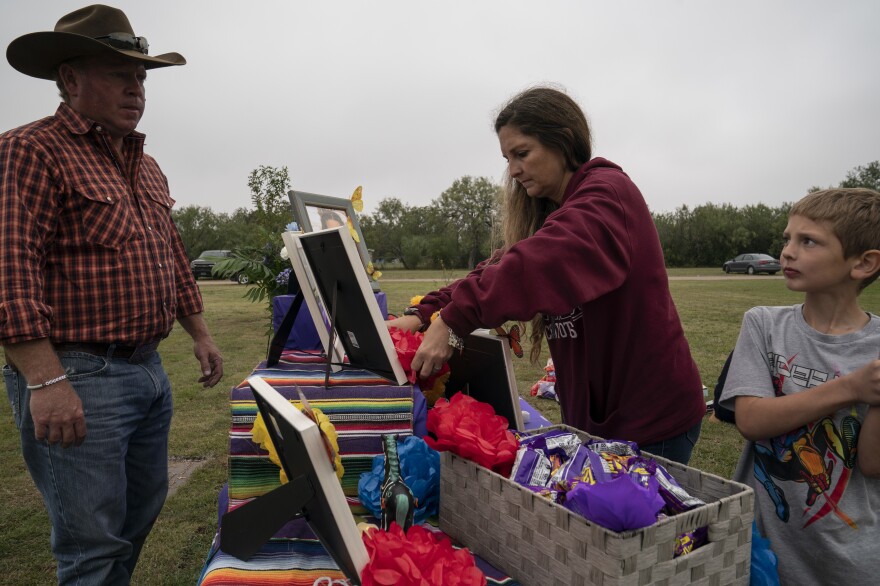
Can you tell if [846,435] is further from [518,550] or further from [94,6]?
[94,6]

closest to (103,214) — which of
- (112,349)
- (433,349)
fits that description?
(112,349)

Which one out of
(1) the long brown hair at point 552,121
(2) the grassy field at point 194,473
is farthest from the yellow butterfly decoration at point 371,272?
(2) the grassy field at point 194,473

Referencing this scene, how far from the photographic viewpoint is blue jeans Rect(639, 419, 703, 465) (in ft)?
5.13

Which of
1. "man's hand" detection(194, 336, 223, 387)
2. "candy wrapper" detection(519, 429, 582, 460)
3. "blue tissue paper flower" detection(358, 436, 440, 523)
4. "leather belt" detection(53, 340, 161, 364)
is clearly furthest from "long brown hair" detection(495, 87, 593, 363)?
"man's hand" detection(194, 336, 223, 387)

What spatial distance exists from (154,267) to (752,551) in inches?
71.2

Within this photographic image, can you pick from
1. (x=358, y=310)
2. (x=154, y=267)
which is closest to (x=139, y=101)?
(x=154, y=267)

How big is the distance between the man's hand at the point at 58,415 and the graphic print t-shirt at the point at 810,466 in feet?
5.72

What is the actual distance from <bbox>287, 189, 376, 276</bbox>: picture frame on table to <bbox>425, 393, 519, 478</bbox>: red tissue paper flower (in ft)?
3.54

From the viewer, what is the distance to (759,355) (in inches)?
58.6

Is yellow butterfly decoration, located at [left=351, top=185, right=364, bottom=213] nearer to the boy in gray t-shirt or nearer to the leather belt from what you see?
the leather belt

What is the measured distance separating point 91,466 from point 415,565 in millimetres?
1275

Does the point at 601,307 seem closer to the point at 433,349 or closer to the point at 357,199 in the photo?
the point at 433,349

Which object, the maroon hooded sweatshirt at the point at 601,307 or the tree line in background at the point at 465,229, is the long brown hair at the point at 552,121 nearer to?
the maroon hooded sweatshirt at the point at 601,307

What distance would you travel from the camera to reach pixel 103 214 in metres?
1.74
